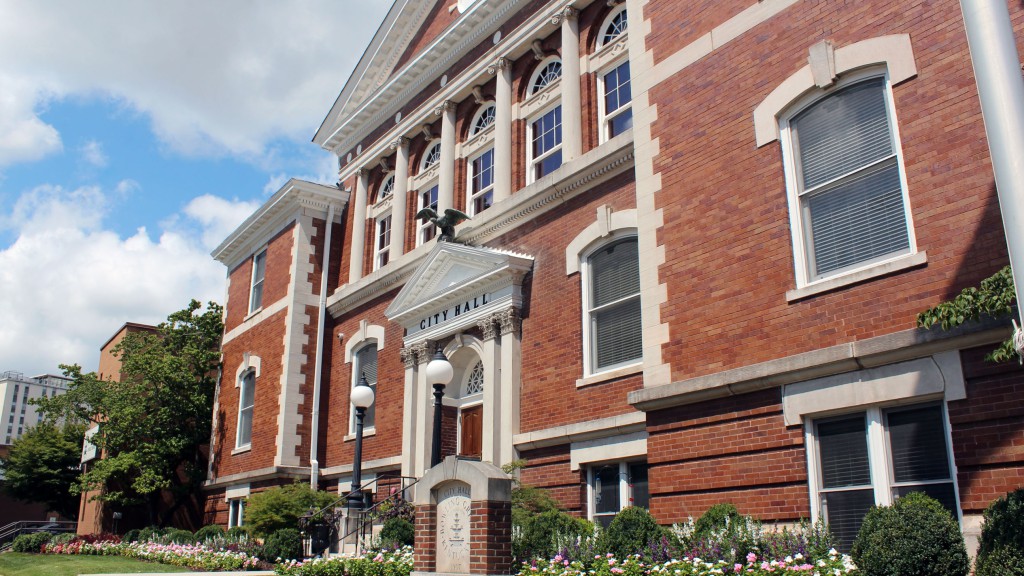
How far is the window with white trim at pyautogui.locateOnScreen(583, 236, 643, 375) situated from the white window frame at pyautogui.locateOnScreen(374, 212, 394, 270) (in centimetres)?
945

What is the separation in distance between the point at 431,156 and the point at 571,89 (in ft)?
21.1

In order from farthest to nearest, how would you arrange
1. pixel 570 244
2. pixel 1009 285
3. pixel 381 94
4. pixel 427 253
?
pixel 381 94, pixel 427 253, pixel 570 244, pixel 1009 285

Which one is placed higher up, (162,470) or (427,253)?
(427,253)

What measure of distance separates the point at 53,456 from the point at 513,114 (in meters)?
34.2

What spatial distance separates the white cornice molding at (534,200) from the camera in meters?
15.9

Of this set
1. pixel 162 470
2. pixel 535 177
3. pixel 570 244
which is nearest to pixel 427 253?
pixel 535 177

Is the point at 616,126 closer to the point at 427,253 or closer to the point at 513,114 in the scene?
the point at 513,114

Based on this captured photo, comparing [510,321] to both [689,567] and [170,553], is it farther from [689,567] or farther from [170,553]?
[170,553]

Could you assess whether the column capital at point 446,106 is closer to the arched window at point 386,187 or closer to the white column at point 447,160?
the white column at point 447,160

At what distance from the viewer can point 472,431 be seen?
19.0m

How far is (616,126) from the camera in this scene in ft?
56.9

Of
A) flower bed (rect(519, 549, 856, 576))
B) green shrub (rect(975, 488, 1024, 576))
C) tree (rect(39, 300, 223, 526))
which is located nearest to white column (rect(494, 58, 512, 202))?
flower bed (rect(519, 549, 856, 576))

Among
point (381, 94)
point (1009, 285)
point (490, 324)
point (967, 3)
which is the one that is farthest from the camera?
point (381, 94)

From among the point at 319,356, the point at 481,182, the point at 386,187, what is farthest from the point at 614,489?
the point at 386,187
